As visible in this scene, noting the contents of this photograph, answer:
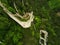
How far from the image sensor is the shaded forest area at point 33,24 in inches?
225

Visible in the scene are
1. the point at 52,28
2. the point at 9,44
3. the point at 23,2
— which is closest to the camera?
the point at 9,44

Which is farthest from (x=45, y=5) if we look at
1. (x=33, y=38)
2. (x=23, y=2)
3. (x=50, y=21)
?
(x=33, y=38)

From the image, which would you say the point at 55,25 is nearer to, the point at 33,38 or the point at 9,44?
the point at 33,38

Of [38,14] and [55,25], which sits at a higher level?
[38,14]

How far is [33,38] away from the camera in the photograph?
5.97 m

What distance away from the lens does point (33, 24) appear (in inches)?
241

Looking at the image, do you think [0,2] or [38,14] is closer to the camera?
[0,2]

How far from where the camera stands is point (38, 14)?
6742 millimetres

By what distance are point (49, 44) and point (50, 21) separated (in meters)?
0.76

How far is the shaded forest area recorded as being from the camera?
573 cm

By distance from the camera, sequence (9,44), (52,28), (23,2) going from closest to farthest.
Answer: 1. (9,44)
2. (23,2)
3. (52,28)

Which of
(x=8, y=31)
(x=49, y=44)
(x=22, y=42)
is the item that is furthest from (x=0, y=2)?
(x=49, y=44)

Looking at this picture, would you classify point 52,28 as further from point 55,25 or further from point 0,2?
point 0,2

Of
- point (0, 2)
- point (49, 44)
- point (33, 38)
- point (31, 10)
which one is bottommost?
point (49, 44)
